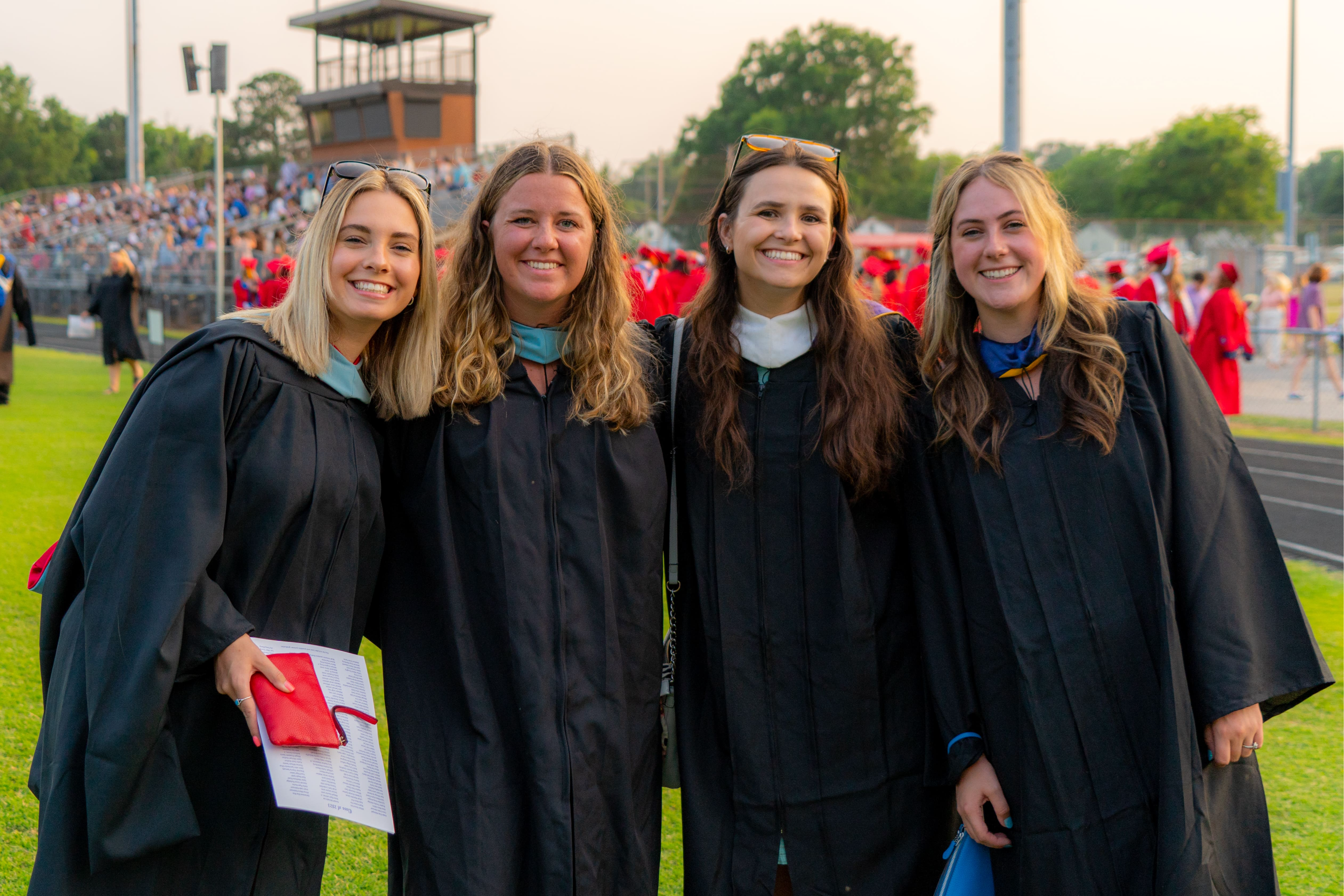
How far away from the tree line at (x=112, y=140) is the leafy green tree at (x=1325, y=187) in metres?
62.0

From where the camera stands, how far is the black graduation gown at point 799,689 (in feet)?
8.44

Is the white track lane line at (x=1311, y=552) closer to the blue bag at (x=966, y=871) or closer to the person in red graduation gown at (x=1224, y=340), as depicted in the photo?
the person in red graduation gown at (x=1224, y=340)

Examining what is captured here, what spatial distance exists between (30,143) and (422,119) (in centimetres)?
5077

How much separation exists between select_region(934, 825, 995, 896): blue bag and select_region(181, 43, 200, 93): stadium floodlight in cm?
1796

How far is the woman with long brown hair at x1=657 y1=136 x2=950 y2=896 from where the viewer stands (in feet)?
8.45

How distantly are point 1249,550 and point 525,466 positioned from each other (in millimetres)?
1638

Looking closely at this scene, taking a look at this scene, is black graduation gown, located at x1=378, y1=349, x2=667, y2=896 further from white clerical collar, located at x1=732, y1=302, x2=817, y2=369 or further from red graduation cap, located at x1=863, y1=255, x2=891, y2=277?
red graduation cap, located at x1=863, y1=255, x2=891, y2=277

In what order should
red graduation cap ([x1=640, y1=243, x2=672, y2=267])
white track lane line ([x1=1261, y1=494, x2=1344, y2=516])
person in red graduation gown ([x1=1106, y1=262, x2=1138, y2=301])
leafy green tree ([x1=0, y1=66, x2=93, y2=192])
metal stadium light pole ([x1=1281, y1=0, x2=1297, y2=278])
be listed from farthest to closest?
leafy green tree ([x1=0, y1=66, x2=93, y2=192]), metal stadium light pole ([x1=1281, y1=0, x2=1297, y2=278]), red graduation cap ([x1=640, y1=243, x2=672, y2=267]), person in red graduation gown ([x1=1106, y1=262, x2=1138, y2=301]), white track lane line ([x1=1261, y1=494, x2=1344, y2=516])

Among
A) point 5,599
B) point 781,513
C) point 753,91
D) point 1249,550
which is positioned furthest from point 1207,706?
point 753,91

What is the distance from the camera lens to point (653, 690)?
8.64ft

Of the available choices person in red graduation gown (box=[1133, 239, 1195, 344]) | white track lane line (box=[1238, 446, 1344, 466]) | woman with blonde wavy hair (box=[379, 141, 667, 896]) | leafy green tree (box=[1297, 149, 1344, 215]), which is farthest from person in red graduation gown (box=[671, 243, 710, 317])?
leafy green tree (box=[1297, 149, 1344, 215])

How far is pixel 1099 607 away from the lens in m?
2.42

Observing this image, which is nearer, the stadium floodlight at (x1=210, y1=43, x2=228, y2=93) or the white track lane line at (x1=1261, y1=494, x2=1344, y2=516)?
the white track lane line at (x1=1261, y1=494, x2=1344, y2=516)

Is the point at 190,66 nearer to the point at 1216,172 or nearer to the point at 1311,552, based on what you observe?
the point at 1311,552
